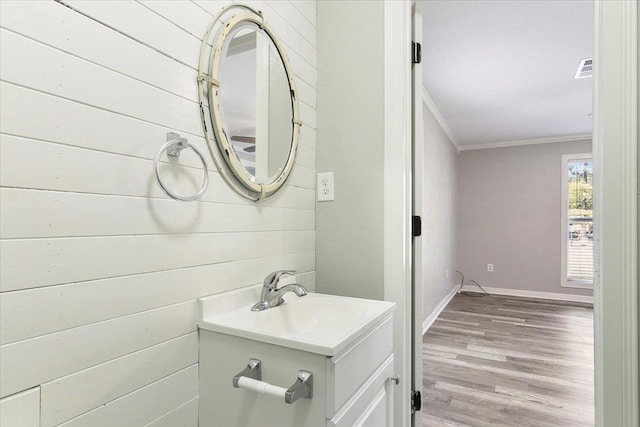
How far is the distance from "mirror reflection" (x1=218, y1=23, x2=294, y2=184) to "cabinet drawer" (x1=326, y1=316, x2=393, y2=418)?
665 mm

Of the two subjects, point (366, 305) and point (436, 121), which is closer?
point (366, 305)

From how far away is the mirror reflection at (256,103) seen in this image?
1066 millimetres

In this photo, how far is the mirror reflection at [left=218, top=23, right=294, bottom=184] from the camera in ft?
3.50

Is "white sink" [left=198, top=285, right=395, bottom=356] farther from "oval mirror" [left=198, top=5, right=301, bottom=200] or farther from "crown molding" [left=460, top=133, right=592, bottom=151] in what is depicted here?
"crown molding" [left=460, top=133, right=592, bottom=151]

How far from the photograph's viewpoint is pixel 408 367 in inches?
55.6

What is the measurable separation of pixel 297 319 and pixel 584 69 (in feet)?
10.7

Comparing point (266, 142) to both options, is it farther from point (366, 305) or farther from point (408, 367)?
point (408, 367)

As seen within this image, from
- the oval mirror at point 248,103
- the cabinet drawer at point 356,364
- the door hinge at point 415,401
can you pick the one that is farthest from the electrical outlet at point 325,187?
the door hinge at point 415,401

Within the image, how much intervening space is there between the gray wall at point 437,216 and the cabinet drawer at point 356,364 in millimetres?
1987

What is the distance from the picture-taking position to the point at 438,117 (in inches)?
155

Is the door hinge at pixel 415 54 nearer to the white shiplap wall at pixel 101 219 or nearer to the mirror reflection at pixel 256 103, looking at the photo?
the mirror reflection at pixel 256 103

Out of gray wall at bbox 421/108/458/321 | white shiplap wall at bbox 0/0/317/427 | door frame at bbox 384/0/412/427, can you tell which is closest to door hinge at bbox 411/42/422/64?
door frame at bbox 384/0/412/427

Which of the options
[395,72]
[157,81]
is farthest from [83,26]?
[395,72]

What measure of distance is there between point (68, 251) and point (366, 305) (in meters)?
0.87
